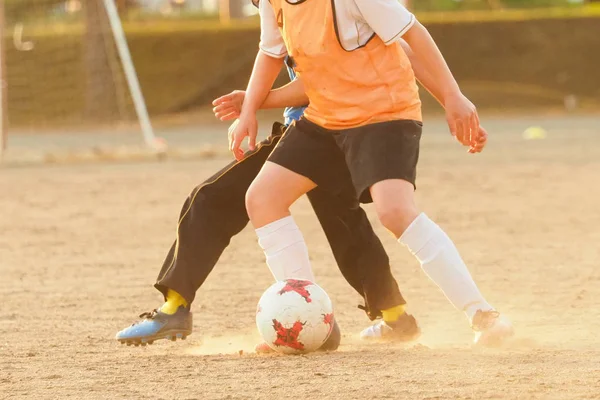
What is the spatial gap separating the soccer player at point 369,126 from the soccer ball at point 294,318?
0.28 m

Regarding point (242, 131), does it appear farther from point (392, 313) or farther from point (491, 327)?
point (491, 327)

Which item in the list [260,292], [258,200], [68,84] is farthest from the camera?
[68,84]

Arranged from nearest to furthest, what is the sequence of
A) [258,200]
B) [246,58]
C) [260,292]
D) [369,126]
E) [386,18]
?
[386,18]
[369,126]
[258,200]
[260,292]
[246,58]

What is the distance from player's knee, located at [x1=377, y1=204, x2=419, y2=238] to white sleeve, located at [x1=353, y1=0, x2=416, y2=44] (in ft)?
1.97

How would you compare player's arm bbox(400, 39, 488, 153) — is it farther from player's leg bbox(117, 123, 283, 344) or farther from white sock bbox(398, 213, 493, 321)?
player's leg bbox(117, 123, 283, 344)

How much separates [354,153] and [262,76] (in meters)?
0.60

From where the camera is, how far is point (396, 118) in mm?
5000

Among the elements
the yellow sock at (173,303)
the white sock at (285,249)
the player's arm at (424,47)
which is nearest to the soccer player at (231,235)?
the yellow sock at (173,303)

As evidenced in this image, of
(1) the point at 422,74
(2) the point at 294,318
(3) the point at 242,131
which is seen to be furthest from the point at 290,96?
(2) the point at 294,318

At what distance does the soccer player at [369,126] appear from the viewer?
16.0ft

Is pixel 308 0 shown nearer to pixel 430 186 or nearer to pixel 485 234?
pixel 485 234

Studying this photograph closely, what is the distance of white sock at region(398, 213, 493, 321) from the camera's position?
4.91 m

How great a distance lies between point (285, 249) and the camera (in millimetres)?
5270

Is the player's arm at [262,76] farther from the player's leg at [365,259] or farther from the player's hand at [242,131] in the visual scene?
the player's leg at [365,259]
